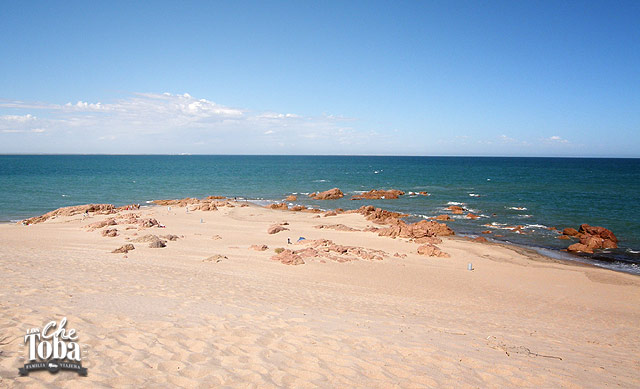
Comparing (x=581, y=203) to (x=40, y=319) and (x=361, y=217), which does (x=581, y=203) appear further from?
(x=40, y=319)

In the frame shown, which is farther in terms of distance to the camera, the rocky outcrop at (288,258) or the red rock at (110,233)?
the red rock at (110,233)

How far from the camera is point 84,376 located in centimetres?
457

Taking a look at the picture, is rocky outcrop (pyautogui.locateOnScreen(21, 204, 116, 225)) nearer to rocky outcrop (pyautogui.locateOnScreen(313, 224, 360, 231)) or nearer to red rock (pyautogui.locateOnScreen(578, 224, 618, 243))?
rocky outcrop (pyautogui.locateOnScreen(313, 224, 360, 231))

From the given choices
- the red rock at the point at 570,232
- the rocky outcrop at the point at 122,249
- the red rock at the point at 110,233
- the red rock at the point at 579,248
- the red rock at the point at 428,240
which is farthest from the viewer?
the red rock at the point at 570,232

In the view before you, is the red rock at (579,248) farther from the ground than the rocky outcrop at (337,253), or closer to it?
closer to it

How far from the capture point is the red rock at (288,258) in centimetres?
1538

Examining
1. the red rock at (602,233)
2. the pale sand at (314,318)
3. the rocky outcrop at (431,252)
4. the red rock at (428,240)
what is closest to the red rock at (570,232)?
the red rock at (602,233)

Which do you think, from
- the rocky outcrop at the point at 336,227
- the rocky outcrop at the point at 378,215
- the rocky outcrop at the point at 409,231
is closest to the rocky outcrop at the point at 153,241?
the rocky outcrop at the point at 336,227

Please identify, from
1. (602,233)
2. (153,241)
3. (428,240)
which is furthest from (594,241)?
(153,241)

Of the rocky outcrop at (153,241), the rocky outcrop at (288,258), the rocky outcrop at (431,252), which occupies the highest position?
the rocky outcrop at (153,241)

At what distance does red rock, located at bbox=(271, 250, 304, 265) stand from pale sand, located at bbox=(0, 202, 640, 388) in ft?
1.51

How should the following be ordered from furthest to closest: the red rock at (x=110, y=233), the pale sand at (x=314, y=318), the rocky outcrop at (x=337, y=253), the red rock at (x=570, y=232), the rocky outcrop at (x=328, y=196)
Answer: the rocky outcrop at (x=328, y=196) < the red rock at (x=570, y=232) < the red rock at (x=110, y=233) < the rocky outcrop at (x=337, y=253) < the pale sand at (x=314, y=318)

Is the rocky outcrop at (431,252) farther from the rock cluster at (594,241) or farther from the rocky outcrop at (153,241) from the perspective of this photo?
the rocky outcrop at (153,241)

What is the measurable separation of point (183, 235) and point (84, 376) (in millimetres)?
17235
